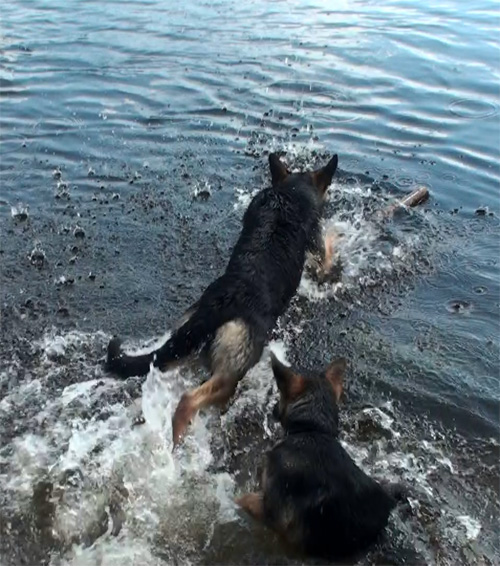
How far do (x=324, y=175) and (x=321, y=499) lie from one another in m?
3.97

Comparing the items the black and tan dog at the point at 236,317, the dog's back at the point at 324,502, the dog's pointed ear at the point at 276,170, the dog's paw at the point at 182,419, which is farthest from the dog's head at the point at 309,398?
the dog's pointed ear at the point at 276,170

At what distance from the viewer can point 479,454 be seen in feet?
15.5

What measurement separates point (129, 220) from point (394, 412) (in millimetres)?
4105

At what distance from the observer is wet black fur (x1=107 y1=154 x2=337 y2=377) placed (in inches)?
188

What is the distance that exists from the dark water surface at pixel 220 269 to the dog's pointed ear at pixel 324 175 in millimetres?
814

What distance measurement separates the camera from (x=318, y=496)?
3.76m

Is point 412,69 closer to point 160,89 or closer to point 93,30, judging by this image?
point 160,89

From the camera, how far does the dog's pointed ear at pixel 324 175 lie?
Answer: 6836mm

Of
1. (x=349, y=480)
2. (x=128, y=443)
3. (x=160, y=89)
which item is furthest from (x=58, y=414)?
(x=160, y=89)

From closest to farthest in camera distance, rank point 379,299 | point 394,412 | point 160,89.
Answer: point 394,412, point 379,299, point 160,89

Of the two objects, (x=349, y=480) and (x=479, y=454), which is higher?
(x=349, y=480)

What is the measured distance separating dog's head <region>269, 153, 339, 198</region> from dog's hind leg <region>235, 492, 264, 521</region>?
11.5 feet

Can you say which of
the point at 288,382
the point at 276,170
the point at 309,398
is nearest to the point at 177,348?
the point at 288,382

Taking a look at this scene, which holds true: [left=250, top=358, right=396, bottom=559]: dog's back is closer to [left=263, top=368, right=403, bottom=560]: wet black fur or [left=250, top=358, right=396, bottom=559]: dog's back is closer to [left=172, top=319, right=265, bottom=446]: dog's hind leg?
[left=263, top=368, right=403, bottom=560]: wet black fur
